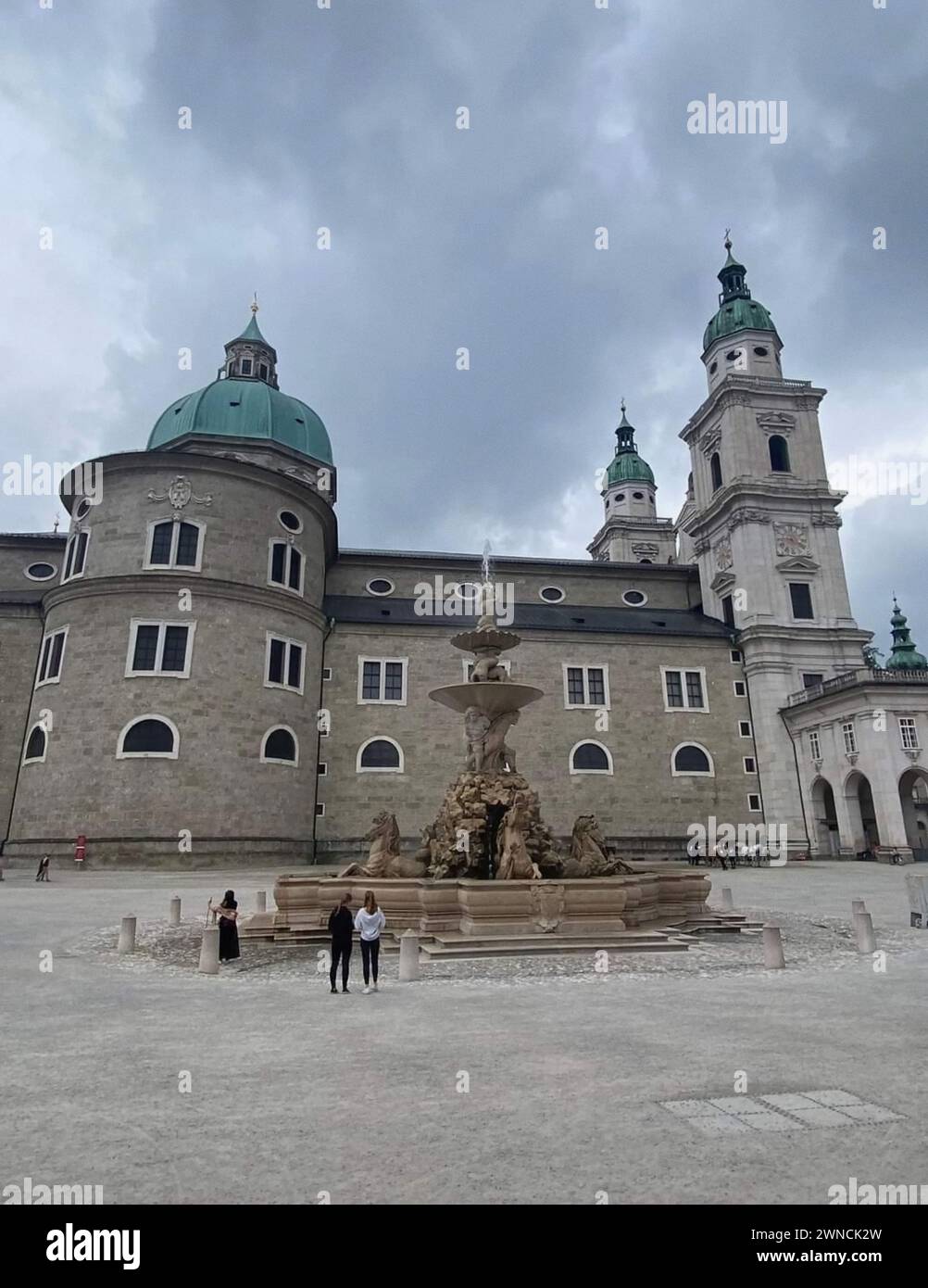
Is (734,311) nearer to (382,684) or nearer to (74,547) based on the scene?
(382,684)

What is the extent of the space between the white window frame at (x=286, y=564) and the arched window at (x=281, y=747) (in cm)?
656

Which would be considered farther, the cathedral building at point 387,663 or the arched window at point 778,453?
the arched window at point 778,453

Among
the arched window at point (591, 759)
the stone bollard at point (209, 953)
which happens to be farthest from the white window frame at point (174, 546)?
the stone bollard at point (209, 953)

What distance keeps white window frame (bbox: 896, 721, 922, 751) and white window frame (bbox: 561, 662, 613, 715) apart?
1323 cm

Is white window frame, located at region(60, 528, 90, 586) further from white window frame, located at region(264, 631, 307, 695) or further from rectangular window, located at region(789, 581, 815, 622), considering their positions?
rectangular window, located at region(789, 581, 815, 622)

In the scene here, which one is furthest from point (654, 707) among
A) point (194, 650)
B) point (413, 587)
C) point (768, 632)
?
point (194, 650)

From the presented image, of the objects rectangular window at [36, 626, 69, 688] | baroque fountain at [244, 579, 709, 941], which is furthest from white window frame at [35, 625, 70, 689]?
baroque fountain at [244, 579, 709, 941]

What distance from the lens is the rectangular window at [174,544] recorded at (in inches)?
1283

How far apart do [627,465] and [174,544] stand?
5082cm

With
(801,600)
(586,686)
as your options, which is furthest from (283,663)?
(801,600)

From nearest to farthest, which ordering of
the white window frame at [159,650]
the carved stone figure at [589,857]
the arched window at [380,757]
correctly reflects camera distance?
the carved stone figure at [589,857] → the white window frame at [159,650] → the arched window at [380,757]

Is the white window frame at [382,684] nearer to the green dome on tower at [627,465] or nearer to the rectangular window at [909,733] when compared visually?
the rectangular window at [909,733]

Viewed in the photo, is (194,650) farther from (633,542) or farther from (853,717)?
(633,542)

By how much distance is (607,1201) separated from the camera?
3570mm
